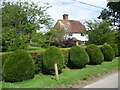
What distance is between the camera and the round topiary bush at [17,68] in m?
6.80

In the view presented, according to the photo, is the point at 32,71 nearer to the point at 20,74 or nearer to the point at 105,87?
the point at 20,74

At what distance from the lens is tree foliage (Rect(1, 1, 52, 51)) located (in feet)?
45.6

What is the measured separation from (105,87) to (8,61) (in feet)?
14.0

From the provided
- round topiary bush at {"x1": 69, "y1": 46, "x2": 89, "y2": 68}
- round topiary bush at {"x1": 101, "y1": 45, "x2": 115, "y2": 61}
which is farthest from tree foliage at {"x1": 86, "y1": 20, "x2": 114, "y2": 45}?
round topiary bush at {"x1": 69, "y1": 46, "x2": 89, "y2": 68}

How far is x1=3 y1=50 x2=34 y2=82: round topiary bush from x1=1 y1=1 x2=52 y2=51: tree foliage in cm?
662

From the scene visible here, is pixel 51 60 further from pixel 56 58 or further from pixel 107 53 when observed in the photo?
pixel 107 53

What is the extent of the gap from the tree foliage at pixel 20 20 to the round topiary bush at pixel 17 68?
6.62m

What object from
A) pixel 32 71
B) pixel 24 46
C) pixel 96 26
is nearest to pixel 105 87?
pixel 32 71

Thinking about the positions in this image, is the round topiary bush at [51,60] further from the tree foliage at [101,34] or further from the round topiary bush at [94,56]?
the tree foliage at [101,34]

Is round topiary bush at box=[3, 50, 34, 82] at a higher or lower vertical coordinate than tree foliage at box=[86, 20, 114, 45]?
lower

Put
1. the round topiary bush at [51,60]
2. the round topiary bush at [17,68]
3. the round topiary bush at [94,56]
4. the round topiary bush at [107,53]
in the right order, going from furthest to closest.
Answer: the round topiary bush at [107,53] → the round topiary bush at [94,56] → the round topiary bush at [51,60] → the round topiary bush at [17,68]

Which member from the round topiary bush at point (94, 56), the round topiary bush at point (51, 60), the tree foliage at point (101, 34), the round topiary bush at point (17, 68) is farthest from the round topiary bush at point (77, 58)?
the tree foliage at point (101, 34)

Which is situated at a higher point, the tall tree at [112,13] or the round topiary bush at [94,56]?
the tall tree at [112,13]

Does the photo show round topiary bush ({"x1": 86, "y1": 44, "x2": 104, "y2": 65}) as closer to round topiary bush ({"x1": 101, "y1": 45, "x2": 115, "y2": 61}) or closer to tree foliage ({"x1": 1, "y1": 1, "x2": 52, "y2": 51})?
round topiary bush ({"x1": 101, "y1": 45, "x2": 115, "y2": 61})
